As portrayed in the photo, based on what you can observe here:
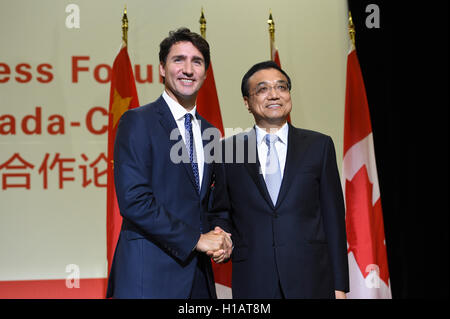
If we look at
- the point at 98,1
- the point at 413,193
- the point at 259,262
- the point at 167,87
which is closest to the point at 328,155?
the point at 259,262

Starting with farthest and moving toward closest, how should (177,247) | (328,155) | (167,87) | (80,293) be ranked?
(80,293) → (328,155) → (167,87) → (177,247)

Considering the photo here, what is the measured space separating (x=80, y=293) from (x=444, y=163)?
9.29 ft

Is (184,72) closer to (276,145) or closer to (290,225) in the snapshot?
(276,145)

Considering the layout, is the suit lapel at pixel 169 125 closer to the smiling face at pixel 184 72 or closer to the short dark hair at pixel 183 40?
the smiling face at pixel 184 72

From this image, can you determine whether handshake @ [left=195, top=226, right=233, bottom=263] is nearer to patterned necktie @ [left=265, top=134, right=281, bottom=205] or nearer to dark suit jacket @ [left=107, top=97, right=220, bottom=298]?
dark suit jacket @ [left=107, top=97, right=220, bottom=298]

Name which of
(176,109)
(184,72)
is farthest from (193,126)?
(184,72)

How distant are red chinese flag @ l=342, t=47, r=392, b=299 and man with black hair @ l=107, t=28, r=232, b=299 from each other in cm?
178

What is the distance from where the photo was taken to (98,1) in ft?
12.6

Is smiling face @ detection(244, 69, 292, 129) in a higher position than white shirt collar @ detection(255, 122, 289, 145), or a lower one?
higher

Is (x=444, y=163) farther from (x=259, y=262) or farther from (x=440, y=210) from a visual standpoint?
(x=259, y=262)

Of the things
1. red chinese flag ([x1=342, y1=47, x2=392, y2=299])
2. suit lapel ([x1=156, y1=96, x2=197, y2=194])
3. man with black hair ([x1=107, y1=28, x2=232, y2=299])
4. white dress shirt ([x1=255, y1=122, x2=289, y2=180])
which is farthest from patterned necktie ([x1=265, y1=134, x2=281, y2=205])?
red chinese flag ([x1=342, y1=47, x2=392, y2=299])

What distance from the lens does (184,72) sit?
1658mm

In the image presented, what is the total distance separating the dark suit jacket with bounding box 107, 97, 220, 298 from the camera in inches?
57.4

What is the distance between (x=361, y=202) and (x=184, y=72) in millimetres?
1968
